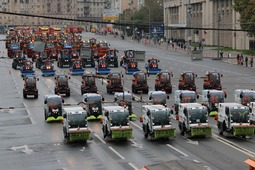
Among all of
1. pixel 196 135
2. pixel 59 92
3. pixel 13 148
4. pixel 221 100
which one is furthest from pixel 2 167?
pixel 59 92

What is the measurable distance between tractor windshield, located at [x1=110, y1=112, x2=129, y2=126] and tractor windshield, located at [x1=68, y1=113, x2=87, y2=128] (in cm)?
174

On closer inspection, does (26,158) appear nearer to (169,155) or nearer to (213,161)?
(169,155)

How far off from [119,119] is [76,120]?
267cm

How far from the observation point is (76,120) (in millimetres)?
44781

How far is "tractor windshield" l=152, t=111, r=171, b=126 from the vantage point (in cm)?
4491

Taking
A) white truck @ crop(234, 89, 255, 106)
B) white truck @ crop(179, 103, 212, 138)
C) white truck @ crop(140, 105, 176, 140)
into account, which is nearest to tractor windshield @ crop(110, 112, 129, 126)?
white truck @ crop(140, 105, 176, 140)

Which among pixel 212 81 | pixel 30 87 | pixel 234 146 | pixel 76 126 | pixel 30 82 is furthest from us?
pixel 30 87

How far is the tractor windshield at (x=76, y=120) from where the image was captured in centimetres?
4466

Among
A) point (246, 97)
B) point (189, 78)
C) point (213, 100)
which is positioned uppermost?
point (246, 97)

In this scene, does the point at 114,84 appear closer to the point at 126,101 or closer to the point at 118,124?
the point at 126,101

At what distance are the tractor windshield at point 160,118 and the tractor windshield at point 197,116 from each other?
1.75 meters

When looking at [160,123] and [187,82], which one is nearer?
[160,123]

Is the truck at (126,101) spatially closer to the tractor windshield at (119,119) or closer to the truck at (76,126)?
the tractor windshield at (119,119)

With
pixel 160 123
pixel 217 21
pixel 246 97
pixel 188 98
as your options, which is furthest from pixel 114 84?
pixel 217 21
